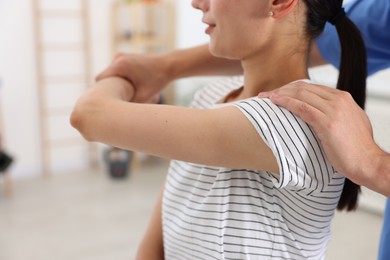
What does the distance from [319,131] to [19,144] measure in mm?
3975

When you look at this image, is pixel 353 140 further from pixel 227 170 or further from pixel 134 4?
pixel 134 4

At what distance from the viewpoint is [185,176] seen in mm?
1003

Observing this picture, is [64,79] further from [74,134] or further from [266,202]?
[266,202]

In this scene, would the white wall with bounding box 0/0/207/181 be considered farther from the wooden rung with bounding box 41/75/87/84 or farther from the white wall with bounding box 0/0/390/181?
the wooden rung with bounding box 41/75/87/84

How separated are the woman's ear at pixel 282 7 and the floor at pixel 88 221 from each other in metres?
2.37

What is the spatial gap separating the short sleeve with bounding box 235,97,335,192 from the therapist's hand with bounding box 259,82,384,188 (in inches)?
0.9

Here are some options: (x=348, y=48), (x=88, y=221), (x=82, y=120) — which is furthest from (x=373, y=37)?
(x=88, y=221)

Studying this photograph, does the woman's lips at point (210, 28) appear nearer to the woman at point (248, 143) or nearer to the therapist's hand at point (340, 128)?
the woman at point (248, 143)

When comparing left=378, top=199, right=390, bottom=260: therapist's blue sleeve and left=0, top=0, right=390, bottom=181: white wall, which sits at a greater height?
left=378, top=199, right=390, bottom=260: therapist's blue sleeve

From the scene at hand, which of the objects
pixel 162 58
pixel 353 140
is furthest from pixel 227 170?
pixel 162 58

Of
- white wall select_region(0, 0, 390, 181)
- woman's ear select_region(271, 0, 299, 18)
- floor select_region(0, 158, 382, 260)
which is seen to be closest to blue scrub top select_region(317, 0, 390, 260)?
woman's ear select_region(271, 0, 299, 18)

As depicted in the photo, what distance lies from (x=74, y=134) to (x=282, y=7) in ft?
12.9

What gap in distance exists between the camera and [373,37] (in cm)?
115

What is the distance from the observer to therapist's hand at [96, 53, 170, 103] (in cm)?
112
